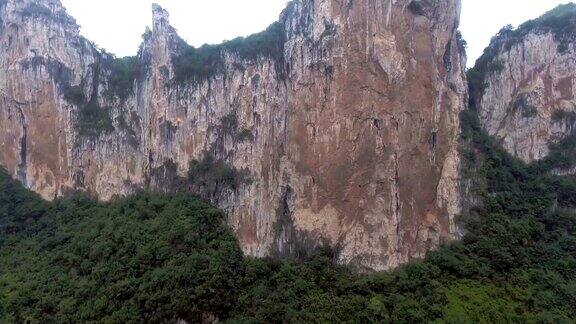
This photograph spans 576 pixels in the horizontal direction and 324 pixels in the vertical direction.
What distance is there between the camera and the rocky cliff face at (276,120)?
2108 cm

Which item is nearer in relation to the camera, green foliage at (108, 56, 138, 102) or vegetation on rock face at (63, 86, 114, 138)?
vegetation on rock face at (63, 86, 114, 138)

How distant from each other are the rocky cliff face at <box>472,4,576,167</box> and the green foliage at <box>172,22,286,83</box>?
9.85m

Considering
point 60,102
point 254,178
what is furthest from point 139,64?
point 254,178

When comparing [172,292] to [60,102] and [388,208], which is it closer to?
[388,208]

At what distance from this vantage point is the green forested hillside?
1886cm

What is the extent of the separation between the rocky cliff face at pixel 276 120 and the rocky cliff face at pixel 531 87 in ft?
8.93

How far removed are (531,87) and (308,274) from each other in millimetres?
13263

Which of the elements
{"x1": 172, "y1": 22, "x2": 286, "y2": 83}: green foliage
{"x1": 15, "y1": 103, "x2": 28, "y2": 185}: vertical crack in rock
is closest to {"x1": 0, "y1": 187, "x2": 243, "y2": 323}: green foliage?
{"x1": 15, "y1": 103, "x2": 28, "y2": 185}: vertical crack in rock

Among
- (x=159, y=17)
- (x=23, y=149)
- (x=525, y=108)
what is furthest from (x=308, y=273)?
(x=23, y=149)

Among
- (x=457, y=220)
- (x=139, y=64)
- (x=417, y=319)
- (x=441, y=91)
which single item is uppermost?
(x=139, y=64)

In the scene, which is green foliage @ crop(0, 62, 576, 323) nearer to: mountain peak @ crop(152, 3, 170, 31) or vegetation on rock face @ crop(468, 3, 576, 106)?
vegetation on rock face @ crop(468, 3, 576, 106)

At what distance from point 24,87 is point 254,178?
13744 mm

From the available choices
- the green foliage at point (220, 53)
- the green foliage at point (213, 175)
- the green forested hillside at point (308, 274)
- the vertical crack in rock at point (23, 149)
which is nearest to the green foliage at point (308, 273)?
the green forested hillside at point (308, 274)

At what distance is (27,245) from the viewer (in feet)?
79.5
